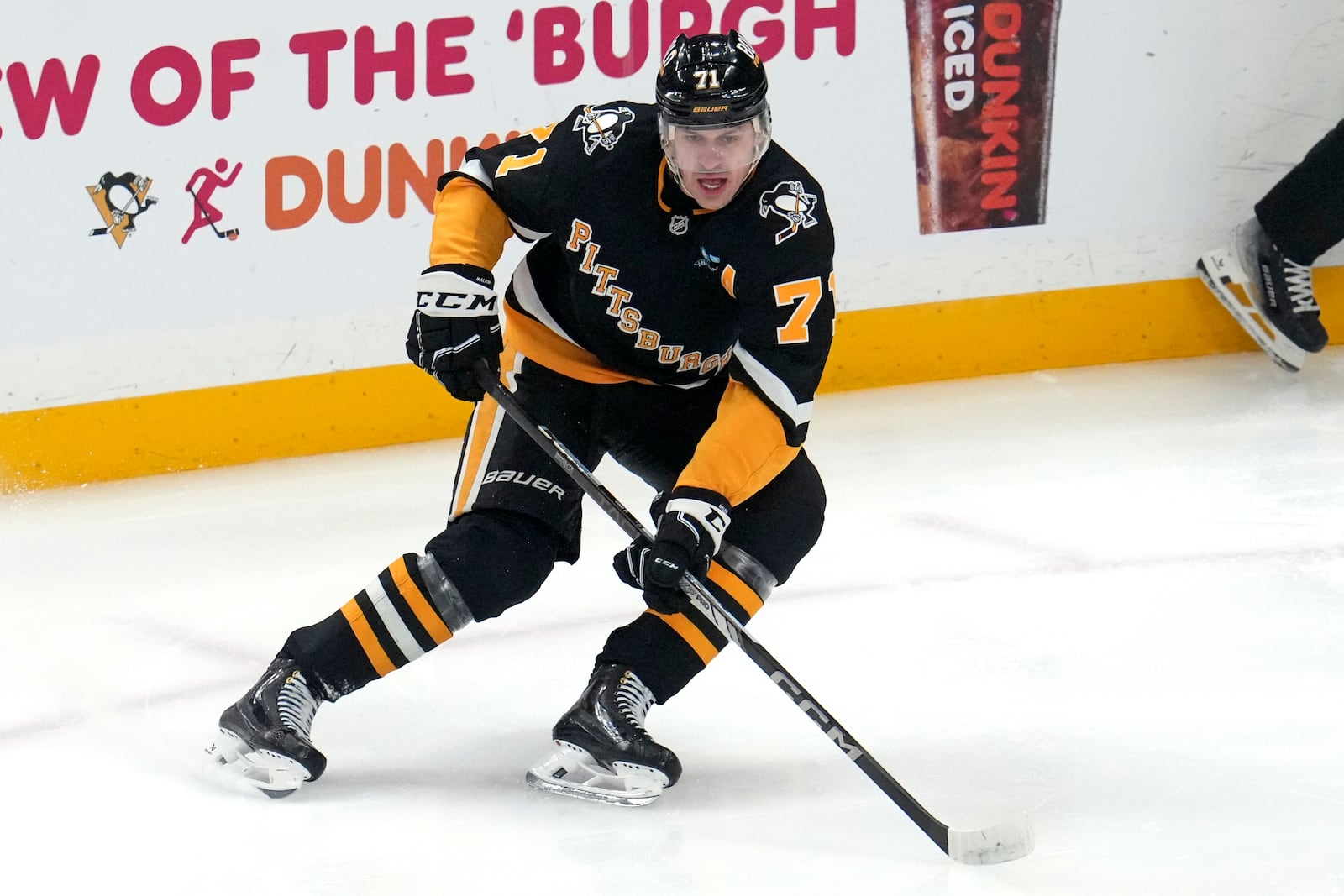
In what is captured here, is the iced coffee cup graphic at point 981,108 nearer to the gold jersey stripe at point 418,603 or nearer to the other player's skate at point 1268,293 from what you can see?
the other player's skate at point 1268,293

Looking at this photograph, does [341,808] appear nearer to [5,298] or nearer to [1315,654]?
[1315,654]

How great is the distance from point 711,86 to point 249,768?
3.72ft

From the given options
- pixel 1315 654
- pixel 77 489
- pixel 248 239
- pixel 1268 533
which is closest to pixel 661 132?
pixel 1315 654

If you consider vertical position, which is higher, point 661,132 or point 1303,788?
point 661,132

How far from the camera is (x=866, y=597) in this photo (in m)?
3.11

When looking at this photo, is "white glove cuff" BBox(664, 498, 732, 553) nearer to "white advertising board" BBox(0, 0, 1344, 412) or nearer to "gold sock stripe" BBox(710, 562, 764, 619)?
"gold sock stripe" BBox(710, 562, 764, 619)

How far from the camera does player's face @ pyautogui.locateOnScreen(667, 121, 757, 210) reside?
218 cm

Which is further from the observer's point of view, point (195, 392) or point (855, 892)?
point (195, 392)

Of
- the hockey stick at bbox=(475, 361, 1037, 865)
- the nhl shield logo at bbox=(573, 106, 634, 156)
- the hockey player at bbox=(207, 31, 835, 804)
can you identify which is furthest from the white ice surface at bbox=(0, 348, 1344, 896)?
the nhl shield logo at bbox=(573, 106, 634, 156)

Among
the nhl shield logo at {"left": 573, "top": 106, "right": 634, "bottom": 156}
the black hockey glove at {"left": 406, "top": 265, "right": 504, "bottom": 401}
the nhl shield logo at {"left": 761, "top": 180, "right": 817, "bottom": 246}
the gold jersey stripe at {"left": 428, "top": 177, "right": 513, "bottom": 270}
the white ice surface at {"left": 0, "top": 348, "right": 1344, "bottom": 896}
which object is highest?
the nhl shield logo at {"left": 573, "top": 106, "right": 634, "bottom": 156}

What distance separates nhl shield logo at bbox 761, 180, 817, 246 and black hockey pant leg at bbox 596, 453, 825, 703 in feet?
1.19

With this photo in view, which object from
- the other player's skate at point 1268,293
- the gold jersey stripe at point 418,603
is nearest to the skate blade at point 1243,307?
the other player's skate at point 1268,293

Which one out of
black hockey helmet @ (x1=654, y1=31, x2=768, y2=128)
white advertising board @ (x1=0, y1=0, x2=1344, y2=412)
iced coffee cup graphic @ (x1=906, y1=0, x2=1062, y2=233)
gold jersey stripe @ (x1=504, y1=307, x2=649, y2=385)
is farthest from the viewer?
iced coffee cup graphic @ (x1=906, y1=0, x2=1062, y2=233)

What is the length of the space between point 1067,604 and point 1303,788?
0.83 m
